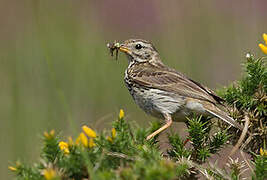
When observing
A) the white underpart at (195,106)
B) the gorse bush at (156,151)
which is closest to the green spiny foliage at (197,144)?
the gorse bush at (156,151)

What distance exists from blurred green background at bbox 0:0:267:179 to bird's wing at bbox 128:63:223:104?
38.8 inches

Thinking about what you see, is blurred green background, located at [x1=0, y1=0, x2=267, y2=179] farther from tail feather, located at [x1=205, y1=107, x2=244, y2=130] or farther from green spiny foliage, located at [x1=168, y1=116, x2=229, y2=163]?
green spiny foliage, located at [x1=168, y1=116, x2=229, y2=163]

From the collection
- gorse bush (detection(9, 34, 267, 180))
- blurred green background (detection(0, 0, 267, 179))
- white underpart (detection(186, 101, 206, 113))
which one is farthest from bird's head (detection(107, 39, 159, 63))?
gorse bush (detection(9, 34, 267, 180))

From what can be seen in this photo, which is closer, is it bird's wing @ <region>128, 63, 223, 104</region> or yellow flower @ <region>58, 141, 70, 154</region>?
yellow flower @ <region>58, 141, 70, 154</region>

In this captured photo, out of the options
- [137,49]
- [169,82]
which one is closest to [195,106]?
[169,82]

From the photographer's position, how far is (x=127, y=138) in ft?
8.81

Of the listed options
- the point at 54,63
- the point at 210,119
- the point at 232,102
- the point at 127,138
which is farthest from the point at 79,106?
the point at 127,138

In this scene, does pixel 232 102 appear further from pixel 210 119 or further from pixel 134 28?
pixel 134 28

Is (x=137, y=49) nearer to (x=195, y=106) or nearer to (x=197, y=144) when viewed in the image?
(x=195, y=106)

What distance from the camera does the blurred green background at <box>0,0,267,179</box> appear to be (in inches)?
233

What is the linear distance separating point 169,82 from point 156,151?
82.9 inches

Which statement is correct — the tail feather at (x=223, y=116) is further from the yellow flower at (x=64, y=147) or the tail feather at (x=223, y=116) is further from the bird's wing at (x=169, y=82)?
the yellow flower at (x=64, y=147)

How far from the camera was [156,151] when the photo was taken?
276 centimetres

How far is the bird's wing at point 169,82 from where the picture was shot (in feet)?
14.8
